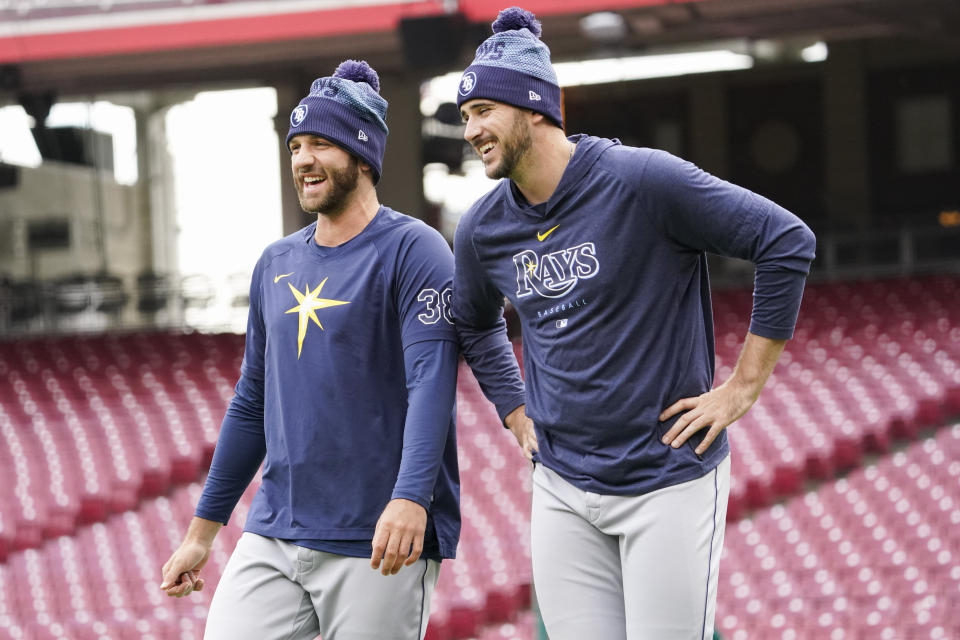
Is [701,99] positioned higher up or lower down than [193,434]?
higher up

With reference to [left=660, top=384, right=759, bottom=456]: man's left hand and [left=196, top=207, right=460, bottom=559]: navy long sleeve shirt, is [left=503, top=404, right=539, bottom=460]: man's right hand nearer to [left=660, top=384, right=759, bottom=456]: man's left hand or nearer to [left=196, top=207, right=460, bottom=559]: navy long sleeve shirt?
[left=196, top=207, right=460, bottom=559]: navy long sleeve shirt

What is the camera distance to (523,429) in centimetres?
257

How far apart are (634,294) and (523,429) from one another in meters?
0.43

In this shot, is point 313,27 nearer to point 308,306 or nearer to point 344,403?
point 308,306

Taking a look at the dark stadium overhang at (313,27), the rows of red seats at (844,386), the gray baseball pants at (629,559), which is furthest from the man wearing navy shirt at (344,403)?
the dark stadium overhang at (313,27)

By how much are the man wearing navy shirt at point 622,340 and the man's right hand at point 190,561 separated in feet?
2.65

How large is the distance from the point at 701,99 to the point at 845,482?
11052mm

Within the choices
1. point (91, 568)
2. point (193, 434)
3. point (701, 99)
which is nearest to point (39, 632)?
point (91, 568)

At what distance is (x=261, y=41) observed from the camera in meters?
12.0

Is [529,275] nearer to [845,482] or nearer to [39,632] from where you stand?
[39,632]

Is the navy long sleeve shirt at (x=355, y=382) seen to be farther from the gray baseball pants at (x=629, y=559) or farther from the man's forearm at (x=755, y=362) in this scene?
the man's forearm at (x=755, y=362)

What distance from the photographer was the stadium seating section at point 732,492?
6.21 m

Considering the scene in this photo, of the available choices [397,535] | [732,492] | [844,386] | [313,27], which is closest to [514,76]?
[397,535]

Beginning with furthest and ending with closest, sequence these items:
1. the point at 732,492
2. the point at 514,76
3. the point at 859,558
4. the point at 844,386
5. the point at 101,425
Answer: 1. the point at 101,425
2. the point at 844,386
3. the point at 732,492
4. the point at 859,558
5. the point at 514,76
